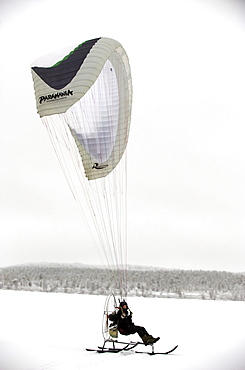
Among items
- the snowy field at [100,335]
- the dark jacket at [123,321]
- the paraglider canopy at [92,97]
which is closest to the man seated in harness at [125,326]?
the dark jacket at [123,321]

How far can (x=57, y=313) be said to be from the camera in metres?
11.1

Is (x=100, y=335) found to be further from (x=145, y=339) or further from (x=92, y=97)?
(x=92, y=97)

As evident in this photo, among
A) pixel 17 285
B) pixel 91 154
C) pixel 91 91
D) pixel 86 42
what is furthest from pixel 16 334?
pixel 17 285

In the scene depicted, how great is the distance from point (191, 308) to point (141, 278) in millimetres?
12383

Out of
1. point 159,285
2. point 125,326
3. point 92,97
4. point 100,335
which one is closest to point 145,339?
point 125,326

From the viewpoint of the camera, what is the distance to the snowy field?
5.63 m

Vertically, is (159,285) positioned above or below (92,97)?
below

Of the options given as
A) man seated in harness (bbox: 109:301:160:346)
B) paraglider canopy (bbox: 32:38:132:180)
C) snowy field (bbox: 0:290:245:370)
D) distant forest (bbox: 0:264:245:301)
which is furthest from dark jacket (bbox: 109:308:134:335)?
distant forest (bbox: 0:264:245:301)

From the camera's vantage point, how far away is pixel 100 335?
26.8 feet

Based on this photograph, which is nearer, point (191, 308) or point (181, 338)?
point (181, 338)

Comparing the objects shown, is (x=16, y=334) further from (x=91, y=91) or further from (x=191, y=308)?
(x=191, y=308)

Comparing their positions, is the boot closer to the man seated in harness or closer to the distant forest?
the man seated in harness

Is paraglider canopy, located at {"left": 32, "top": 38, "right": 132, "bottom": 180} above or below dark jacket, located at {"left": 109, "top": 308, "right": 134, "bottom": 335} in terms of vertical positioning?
above

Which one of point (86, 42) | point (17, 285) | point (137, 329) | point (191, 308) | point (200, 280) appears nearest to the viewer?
point (137, 329)
